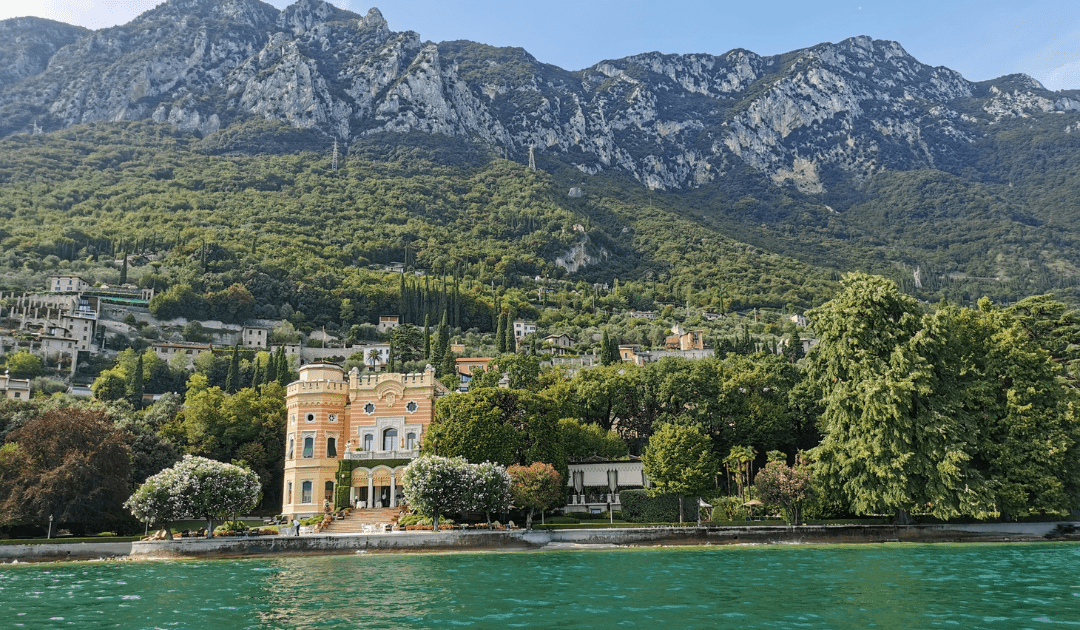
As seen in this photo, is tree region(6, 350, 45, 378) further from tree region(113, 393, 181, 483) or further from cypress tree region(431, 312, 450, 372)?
cypress tree region(431, 312, 450, 372)

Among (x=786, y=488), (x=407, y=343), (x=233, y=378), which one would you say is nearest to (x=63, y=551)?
(x=786, y=488)

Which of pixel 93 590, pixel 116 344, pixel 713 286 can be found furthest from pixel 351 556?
pixel 713 286

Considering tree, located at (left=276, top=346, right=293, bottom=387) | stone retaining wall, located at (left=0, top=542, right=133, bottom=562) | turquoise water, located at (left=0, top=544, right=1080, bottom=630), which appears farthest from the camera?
tree, located at (left=276, top=346, right=293, bottom=387)

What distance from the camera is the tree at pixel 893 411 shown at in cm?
4141

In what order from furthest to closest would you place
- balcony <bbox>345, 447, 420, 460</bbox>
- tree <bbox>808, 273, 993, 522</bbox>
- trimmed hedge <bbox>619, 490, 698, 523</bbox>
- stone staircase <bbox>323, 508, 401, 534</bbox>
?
balcony <bbox>345, 447, 420, 460</bbox>, trimmed hedge <bbox>619, 490, 698, 523</bbox>, stone staircase <bbox>323, 508, 401, 534</bbox>, tree <bbox>808, 273, 993, 522</bbox>

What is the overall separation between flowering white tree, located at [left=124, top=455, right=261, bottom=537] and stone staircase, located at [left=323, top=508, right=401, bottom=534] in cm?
557

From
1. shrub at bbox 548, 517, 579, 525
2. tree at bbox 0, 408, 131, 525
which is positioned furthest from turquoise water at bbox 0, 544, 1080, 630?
shrub at bbox 548, 517, 579, 525

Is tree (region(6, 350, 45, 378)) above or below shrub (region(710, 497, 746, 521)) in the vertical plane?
above

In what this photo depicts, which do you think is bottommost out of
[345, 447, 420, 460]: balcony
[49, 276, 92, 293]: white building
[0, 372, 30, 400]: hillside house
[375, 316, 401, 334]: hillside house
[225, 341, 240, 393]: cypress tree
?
[345, 447, 420, 460]: balcony

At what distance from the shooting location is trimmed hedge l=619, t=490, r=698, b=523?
163 ft

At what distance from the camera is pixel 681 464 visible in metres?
48.0

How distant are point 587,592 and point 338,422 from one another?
1508 inches

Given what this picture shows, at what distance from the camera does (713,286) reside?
567 ft

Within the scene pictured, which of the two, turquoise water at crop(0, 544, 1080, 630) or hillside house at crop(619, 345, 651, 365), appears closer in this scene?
turquoise water at crop(0, 544, 1080, 630)
